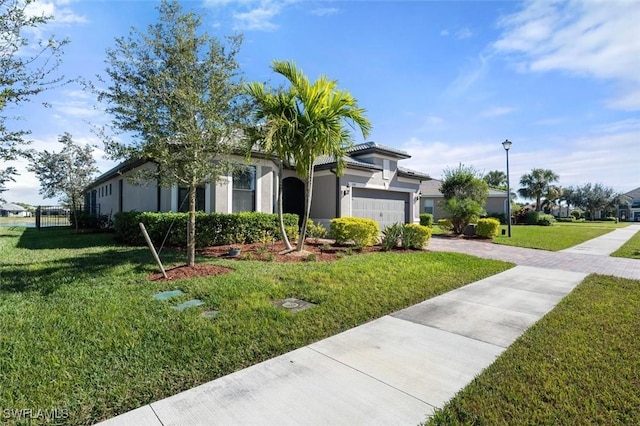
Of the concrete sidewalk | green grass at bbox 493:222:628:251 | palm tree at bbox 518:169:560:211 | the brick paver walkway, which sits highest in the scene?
palm tree at bbox 518:169:560:211

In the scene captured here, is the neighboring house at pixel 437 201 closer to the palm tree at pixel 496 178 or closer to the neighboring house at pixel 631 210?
the palm tree at pixel 496 178

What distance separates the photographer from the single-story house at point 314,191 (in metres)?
12.2

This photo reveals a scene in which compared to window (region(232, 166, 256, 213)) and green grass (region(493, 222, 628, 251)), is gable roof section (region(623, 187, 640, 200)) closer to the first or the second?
green grass (region(493, 222, 628, 251))

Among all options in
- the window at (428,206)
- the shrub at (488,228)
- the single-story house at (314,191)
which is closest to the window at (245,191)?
the single-story house at (314,191)

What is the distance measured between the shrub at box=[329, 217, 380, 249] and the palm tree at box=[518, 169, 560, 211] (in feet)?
161

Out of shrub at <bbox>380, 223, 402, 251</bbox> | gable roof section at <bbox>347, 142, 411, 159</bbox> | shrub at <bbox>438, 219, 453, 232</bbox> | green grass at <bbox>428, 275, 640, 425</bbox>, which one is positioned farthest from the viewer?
shrub at <bbox>438, 219, 453, 232</bbox>

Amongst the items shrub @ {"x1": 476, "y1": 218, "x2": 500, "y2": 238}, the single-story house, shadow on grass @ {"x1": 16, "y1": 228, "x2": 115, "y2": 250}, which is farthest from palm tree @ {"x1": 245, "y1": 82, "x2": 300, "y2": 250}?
shrub @ {"x1": 476, "y1": 218, "x2": 500, "y2": 238}

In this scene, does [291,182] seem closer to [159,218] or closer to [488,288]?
[159,218]

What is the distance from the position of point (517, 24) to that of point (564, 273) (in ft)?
22.5

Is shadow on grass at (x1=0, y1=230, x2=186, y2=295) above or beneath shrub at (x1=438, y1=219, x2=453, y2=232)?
beneath

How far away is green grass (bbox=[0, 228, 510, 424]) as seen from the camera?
280 centimetres

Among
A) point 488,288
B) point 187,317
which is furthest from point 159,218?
point 488,288

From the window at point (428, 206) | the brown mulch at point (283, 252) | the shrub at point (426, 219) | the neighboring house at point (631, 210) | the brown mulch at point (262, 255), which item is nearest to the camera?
the brown mulch at point (262, 255)

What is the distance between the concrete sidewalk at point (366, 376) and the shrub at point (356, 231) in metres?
5.91
